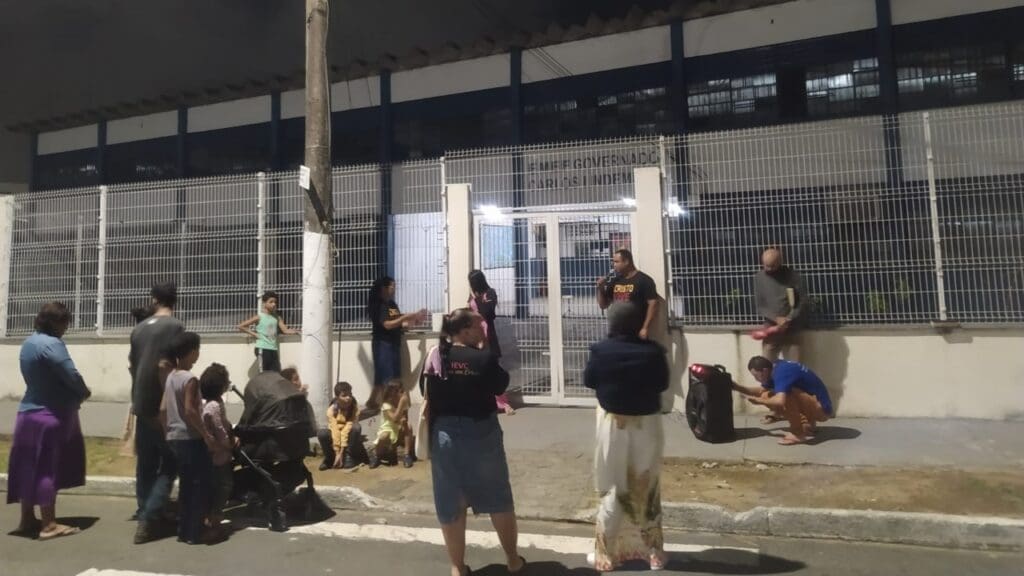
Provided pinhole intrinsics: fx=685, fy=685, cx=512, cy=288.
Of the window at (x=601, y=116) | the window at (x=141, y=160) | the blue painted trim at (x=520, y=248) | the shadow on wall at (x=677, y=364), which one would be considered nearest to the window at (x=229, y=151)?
the window at (x=141, y=160)

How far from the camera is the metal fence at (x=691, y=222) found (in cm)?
714

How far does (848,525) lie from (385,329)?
5.41m

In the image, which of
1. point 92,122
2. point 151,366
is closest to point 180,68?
point 92,122

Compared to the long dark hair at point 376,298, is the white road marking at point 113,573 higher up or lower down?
lower down

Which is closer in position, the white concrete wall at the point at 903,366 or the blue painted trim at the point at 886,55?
the white concrete wall at the point at 903,366

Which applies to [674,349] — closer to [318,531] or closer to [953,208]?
[953,208]

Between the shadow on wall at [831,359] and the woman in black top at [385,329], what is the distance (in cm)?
463

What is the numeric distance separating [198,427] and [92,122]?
16877 millimetres

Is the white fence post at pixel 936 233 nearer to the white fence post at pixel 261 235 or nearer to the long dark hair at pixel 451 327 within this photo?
the long dark hair at pixel 451 327

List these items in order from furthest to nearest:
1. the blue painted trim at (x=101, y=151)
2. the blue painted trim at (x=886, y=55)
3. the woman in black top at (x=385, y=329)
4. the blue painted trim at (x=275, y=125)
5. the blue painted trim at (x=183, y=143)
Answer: the blue painted trim at (x=101, y=151), the blue painted trim at (x=183, y=143), the blue painted trim at (x=275, y=125), the blue painted trim at (x=886, y=55), the woman in black top at (x=385, y=329)

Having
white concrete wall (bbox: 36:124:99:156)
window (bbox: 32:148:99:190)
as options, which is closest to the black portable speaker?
window (bbox: 32:148:99:190)

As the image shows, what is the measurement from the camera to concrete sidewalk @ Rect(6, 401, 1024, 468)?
585 cm

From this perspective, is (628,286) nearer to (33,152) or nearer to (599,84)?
(599,84)

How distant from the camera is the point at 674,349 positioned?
7.82 metres
